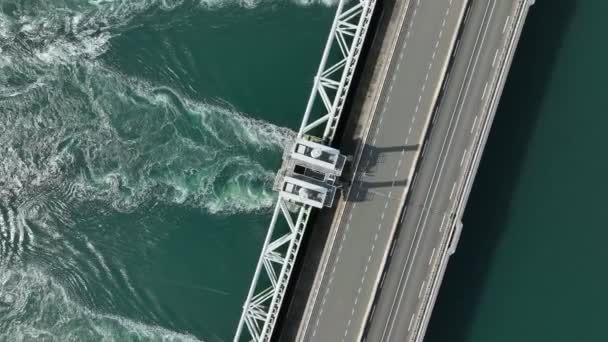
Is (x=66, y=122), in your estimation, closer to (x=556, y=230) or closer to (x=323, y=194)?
(x=323, y=194)

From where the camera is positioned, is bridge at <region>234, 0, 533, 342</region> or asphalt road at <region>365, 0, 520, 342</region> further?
asphalt road at <region>365, 0, 520, 342</region>

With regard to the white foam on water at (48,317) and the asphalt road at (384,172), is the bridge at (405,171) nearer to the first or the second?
the asphalt road at (384,172)

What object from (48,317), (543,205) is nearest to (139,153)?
(48,317)

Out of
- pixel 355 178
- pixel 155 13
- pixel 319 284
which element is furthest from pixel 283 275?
pixel 155 13

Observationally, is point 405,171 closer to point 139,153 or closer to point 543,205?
point 543,205

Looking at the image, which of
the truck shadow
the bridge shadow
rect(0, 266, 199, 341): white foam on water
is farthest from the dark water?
rect(0, 266, 199, 341): white foam on water

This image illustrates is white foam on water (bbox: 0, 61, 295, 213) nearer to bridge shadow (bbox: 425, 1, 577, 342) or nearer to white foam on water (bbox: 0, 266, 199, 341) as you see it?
white foam on water (bbox: 0, 266, 199, 341)
